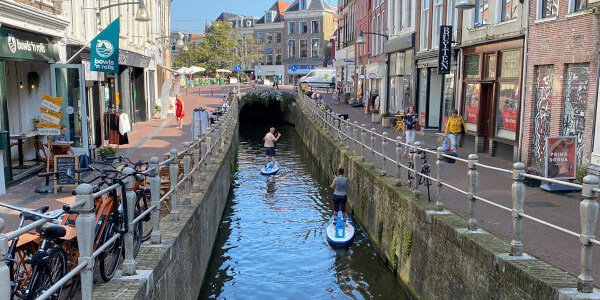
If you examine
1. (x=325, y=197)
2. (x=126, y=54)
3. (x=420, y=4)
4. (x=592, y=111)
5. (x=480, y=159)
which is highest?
(x=420, y=4)

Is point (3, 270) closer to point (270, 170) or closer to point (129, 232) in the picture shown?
point (129, 232)

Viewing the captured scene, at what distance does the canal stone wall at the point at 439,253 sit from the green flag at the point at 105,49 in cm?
696

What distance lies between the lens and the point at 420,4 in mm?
24938

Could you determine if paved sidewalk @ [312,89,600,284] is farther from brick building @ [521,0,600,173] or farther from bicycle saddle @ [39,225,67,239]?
bicycle saddle @ [39,225,67,239]

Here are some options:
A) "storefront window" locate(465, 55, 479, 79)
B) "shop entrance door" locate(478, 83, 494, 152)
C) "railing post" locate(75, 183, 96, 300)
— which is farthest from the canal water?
"storefront window" locate(465, 55, 479, 79)

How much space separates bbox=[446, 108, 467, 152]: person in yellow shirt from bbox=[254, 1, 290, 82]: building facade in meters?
69.9

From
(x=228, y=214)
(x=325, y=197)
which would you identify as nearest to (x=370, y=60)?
(x=325, y=197)

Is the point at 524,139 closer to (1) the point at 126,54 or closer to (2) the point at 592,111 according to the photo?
(2) the point at 592,111

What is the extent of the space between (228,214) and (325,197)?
147 inches

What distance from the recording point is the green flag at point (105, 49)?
533 inches

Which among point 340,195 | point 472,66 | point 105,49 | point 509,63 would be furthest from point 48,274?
point 472,66

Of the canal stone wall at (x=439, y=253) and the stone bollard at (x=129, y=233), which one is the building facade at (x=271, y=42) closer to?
the canal stone wall at (x=439, y=253)

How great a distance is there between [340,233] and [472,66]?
949 centimetres

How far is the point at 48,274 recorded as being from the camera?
184 inches
